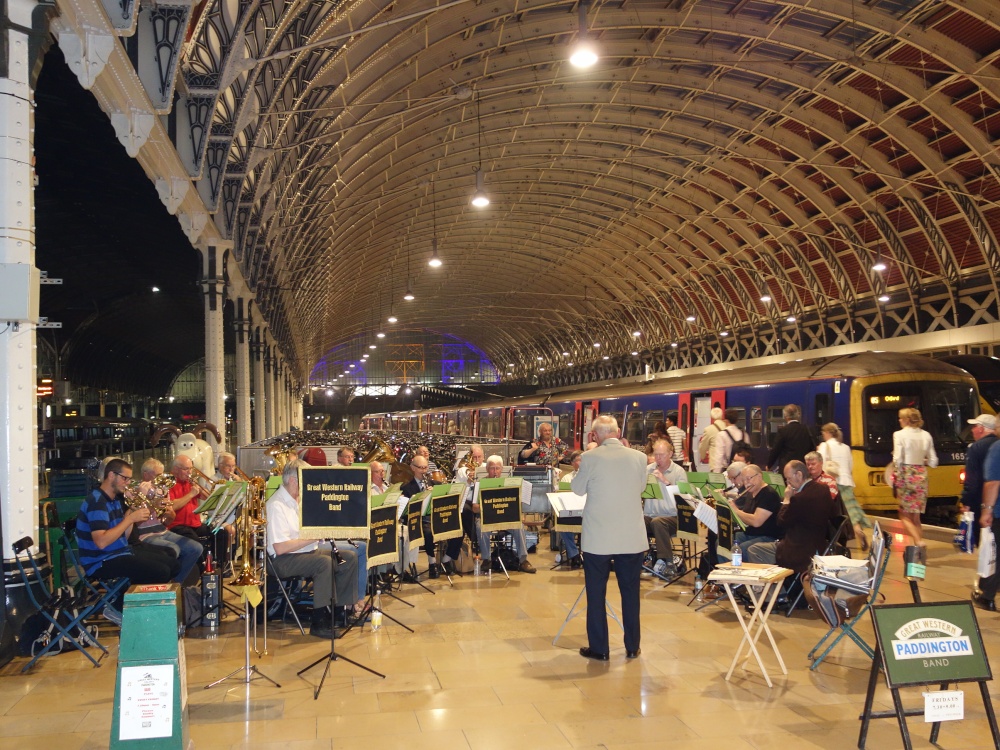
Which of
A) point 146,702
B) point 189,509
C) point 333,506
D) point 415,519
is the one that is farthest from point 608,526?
point 189,509

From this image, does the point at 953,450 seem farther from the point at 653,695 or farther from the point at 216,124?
the point at 216,124

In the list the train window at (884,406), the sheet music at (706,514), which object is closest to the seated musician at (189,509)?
the sheet music at (706,514)

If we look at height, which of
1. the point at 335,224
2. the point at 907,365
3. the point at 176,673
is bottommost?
the point at 176,673

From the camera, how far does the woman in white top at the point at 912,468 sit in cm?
1033

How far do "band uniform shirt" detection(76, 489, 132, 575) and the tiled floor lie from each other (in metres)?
0.71

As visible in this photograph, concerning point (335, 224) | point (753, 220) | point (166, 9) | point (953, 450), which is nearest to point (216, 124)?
point (166, 9)

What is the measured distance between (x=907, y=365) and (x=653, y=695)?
11753mm

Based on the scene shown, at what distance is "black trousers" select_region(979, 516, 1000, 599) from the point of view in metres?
7.60

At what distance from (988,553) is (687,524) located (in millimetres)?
2803

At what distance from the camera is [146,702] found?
14.4 ft

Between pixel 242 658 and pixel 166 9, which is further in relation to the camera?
pixel 166 9

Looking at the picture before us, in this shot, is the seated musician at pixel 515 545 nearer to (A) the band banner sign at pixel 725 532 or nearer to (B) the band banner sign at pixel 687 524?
(B) the band banner sign at pixel 687 524

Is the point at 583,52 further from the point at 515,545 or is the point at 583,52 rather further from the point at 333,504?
the point at 333,504

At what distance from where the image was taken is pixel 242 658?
263 inches
